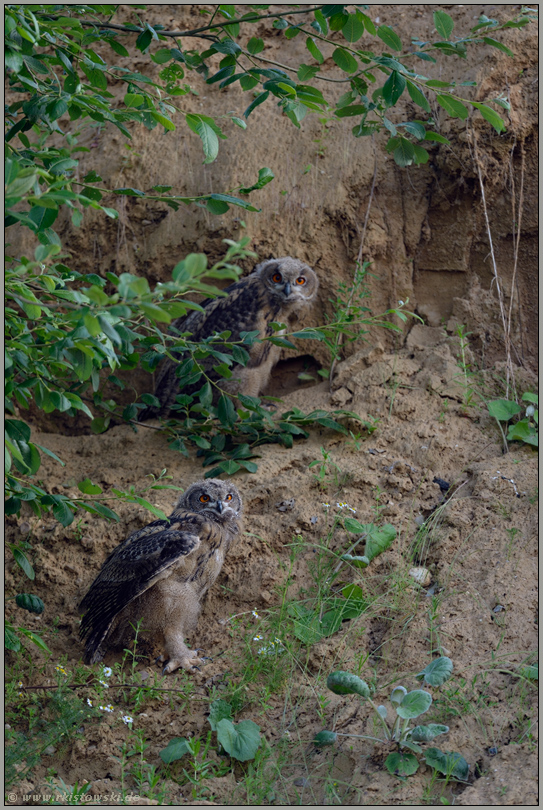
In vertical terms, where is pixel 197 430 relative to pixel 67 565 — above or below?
above

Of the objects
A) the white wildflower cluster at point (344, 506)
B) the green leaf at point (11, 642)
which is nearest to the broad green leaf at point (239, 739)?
the green leaf at point (11, 642)

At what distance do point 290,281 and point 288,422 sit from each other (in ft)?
3.80

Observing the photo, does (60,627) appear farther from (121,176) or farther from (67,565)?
(121,176)

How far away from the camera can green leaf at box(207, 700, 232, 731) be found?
11.6 feet

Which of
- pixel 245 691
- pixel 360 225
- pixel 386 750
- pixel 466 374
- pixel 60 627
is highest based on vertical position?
pixel 360 225

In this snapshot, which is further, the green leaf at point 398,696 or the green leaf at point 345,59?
the green leaf at point 345,59

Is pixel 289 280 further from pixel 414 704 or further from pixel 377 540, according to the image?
pixel 414 704

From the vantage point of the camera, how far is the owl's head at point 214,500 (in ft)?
14.1

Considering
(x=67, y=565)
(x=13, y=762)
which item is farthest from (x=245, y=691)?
(x=67, y=565)

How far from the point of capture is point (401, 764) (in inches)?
120

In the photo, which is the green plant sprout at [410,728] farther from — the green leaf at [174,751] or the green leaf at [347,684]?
the green leaf at [174,751]

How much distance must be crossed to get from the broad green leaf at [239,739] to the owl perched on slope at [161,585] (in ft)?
1.91

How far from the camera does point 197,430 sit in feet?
17.7

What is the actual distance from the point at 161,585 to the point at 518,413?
2.56 m
